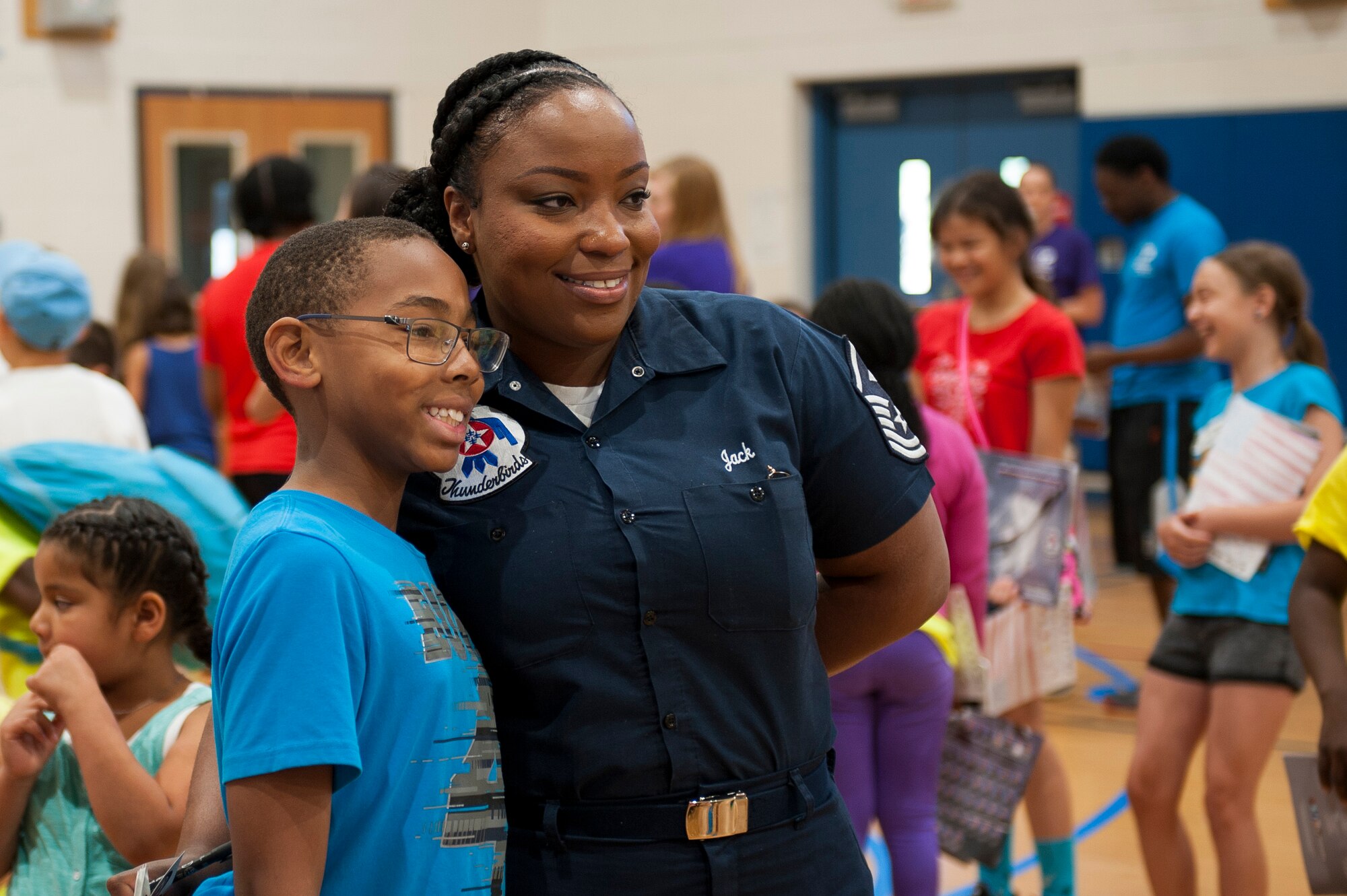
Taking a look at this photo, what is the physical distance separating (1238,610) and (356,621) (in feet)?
8.06

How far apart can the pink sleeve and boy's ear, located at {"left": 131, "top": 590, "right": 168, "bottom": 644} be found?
172 centimetres

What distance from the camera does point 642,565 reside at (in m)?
1.46

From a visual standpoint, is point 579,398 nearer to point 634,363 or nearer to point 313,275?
point 634,363

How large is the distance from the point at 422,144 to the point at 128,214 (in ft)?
6.51

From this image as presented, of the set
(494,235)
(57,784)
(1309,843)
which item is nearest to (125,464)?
(57,784)

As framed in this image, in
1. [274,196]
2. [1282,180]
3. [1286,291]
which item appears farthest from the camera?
[1282,180]

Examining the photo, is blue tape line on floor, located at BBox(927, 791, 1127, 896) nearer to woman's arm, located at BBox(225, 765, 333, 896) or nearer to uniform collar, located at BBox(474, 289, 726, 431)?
uniform collar, located at BBox(474, 289, 726, 431)

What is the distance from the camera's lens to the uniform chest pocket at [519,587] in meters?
1.46

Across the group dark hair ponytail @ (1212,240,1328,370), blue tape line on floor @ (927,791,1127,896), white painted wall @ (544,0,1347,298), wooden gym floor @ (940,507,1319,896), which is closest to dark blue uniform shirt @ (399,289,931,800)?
dark hair ponytail @ (1212,240,1328,370)

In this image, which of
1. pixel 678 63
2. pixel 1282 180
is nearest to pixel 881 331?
pixel 1282 180

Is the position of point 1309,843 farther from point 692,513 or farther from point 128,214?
point 128,214

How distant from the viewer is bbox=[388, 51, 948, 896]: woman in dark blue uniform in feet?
4.81

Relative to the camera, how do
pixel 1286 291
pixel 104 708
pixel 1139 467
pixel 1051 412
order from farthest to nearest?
1. pixel 1139 467
2. pixel 1051 412
3. pixel 1286 291
4. pixel 104 708

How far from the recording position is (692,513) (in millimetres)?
1487
